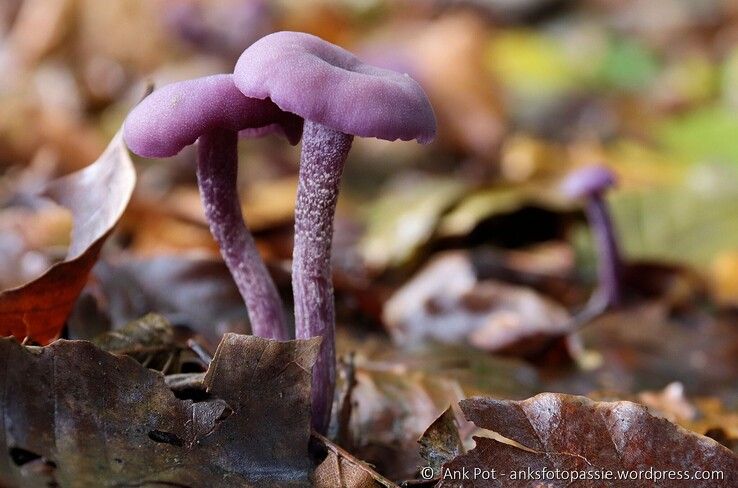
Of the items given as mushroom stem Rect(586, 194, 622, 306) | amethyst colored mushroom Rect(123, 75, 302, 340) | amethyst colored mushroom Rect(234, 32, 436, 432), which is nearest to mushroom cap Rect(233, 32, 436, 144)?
amethyst colored mushroom Rect(234, 32, 436, 432)

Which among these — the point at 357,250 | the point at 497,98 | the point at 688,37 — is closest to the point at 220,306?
the point at 357,250

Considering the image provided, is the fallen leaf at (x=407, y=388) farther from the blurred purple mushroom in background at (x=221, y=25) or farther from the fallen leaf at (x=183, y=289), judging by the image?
the blurred purple mushroom in background at (x=221, y=25)

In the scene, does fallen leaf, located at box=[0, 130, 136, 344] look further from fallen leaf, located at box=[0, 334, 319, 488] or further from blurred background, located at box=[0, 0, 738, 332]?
blurred background, located at box=[0, 0, 738, 332]

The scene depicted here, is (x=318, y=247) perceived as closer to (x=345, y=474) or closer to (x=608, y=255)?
(x=345, y=474)

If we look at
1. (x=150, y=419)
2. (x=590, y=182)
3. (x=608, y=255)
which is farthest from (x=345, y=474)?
(x=608, y=255)

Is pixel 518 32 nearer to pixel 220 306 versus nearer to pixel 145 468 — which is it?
pixel 220 306

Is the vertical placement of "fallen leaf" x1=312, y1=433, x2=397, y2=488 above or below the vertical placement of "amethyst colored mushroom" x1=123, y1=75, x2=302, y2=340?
below
